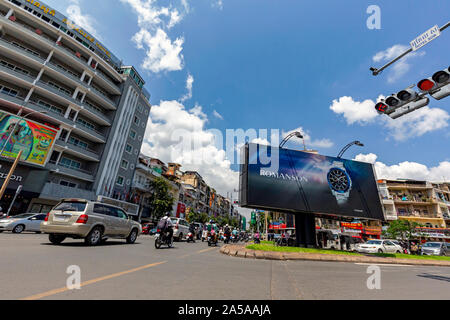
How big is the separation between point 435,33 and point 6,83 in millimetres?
34659

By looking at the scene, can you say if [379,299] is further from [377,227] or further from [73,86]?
[377,227]

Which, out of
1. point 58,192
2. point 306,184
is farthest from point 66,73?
point 306,184

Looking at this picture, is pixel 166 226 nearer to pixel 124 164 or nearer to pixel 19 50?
pixel 124 164

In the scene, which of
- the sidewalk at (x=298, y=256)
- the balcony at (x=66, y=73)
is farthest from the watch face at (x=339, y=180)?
the balcony at (x=66, y=73)

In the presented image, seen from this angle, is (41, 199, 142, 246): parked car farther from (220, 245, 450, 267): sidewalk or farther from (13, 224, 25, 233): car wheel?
(13, 224, 25, 233): car wheel

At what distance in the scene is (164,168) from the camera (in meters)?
50.6

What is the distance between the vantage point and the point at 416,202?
41.2 meters

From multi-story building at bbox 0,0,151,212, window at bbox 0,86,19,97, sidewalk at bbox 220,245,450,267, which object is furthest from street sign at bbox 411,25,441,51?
window at bbox 0,86,19,97

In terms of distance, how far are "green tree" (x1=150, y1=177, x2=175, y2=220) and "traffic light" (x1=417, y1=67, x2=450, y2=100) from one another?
36.0 meters

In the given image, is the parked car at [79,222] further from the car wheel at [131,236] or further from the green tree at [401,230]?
the green tree at [401,230]

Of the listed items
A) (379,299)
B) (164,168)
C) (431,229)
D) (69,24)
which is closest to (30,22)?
(69,24)

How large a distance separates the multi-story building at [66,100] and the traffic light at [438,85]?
2938cm
